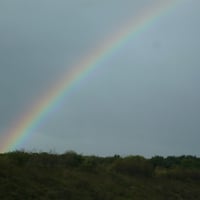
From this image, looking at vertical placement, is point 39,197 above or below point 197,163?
below

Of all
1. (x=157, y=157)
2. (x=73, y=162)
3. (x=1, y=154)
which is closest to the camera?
(x=1, y=154)

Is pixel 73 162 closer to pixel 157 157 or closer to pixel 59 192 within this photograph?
pixel 59 192

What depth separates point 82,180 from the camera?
3028 centimetres

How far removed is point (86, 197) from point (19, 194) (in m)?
4.79

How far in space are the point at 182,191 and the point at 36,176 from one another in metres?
14.3

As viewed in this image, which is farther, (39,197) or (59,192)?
(59,192)

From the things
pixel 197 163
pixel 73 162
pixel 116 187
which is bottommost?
pixel 116 187

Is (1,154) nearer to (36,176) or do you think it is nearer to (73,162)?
(36,176)

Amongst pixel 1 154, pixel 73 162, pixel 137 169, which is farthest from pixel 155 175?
pixel 1 154

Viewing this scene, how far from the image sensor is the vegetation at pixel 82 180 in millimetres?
24898

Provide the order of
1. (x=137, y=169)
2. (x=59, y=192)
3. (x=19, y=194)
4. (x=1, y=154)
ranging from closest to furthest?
(x=19, y=194)
(x=59, y=192)
(x=1, y=154)
(x=137, y=169)

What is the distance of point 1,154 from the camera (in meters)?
30.9

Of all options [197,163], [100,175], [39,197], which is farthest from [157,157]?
[39,197]

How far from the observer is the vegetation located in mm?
24898
